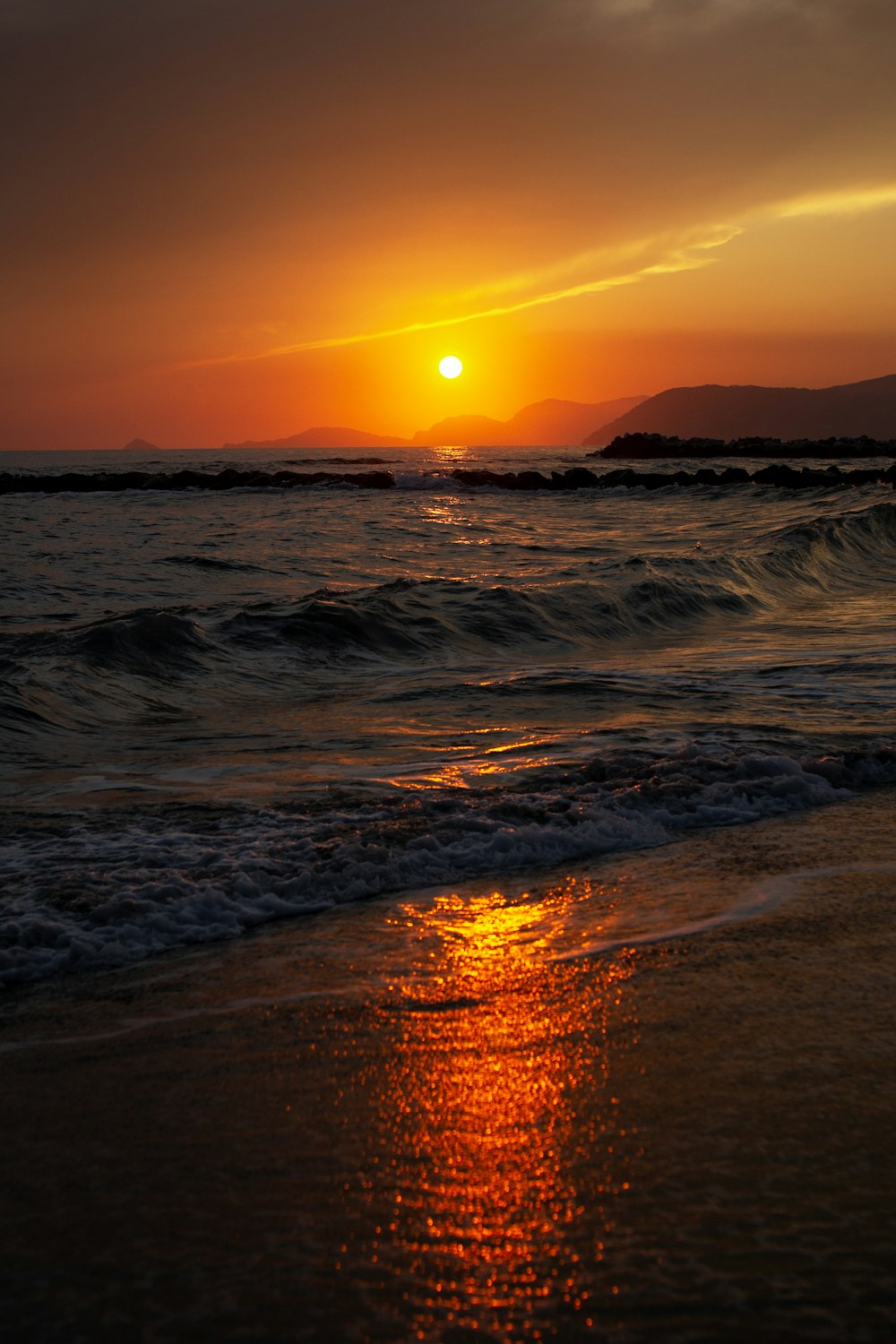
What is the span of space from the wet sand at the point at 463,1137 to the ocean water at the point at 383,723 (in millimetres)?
469

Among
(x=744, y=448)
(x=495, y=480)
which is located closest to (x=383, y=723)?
(x=495, y=480)

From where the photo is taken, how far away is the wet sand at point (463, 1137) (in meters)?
1.94

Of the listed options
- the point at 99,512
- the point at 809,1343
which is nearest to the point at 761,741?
the point at 809,1343

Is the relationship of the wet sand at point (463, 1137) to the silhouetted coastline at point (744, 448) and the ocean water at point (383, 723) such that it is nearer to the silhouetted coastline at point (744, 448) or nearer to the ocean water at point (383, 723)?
the ocean water at point (383, 723)

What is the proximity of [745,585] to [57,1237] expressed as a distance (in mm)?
15984

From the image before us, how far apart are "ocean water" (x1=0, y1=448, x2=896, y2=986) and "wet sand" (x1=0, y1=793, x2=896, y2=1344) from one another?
0.47 m

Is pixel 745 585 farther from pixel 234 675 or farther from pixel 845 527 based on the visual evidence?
pixel 234 675

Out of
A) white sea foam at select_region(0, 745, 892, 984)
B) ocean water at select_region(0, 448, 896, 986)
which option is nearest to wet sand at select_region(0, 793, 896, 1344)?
white sea foam at select_region(0, 745, 892, 984)

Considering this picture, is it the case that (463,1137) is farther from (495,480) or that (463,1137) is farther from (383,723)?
(495,480)

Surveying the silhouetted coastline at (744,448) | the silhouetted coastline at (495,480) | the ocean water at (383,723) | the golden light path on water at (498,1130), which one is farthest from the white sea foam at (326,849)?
the silhouetted coastline at (744,448)

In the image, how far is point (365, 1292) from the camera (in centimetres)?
197

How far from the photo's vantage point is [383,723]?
760cm

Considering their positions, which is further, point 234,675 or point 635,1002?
A: point 234,675

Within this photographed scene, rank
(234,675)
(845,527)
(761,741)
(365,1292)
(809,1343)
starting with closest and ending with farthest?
(809,1343) < (365,1292) < (761,741) < (234,675) < (845,527)
